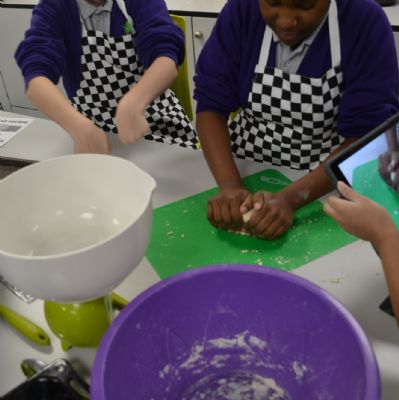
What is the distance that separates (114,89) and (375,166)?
33.6 inches

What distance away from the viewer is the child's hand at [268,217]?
0.74 metres

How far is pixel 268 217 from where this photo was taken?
744 millimetres

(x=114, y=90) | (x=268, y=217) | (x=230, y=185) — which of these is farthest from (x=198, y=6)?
(x=268, y=217)

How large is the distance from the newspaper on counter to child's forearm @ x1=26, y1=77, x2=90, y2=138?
0.16 m

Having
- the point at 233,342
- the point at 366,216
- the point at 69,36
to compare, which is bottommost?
the point at 233,342

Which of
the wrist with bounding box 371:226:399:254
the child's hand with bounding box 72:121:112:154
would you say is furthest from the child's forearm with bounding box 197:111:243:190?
the wrist with bounding box 371:226:399:254

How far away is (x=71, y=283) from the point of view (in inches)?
17.5

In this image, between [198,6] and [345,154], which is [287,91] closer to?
[345,154]

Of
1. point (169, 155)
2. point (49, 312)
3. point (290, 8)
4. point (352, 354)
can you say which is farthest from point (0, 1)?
point (352, 354)

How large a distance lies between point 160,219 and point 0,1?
2032 mm

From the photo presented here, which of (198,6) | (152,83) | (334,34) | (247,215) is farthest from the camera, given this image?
(198,6)

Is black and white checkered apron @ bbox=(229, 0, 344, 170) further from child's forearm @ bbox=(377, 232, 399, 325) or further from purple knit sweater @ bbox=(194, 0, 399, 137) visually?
→ child's forearm @ bbox=(377, 232, 399, 325)

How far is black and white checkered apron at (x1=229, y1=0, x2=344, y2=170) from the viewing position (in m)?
0.92

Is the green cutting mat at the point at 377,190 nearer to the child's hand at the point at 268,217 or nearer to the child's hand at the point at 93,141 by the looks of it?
the child's hand at the point at 268,217
